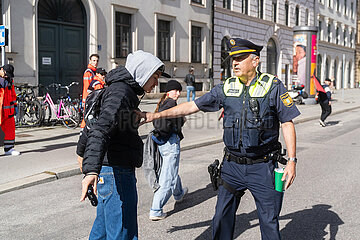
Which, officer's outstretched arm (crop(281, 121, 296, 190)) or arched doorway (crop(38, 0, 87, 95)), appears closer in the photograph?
officer's outstretched arm (crop(281, 121, 296, 190))

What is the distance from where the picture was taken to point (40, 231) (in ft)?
14.2

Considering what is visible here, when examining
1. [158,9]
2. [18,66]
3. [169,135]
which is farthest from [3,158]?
[158,9]

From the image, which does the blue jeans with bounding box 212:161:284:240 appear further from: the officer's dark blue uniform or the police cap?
the police cap

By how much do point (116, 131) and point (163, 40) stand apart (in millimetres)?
20969

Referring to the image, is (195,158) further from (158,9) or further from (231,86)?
(158,9)

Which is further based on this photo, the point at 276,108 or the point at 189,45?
the point at 189,45

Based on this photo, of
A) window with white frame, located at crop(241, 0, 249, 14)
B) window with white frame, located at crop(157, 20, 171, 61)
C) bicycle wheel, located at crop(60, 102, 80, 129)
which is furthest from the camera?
window with white frame, located at crop(241, 0, 249, 14)

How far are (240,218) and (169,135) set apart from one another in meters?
1.31

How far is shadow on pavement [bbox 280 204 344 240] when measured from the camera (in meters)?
4.20

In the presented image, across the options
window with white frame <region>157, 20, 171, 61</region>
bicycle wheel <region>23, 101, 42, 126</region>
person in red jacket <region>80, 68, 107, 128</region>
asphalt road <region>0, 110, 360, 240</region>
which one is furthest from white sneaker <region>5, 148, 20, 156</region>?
window with white frame <region>157, 20, 171, 61</region>

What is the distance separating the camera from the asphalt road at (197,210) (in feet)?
14.0

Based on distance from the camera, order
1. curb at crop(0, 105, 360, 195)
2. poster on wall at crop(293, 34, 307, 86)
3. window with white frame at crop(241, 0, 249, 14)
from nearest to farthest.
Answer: curb at crop(0, 105, 360, 195), poster on wall at crop(293, 34, 307, 86), window with white frame at crop(241, 0, 249, 14)

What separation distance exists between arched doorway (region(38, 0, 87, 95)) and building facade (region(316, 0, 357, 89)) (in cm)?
3161

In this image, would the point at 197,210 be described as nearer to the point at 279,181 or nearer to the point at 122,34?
the point at 279,181
